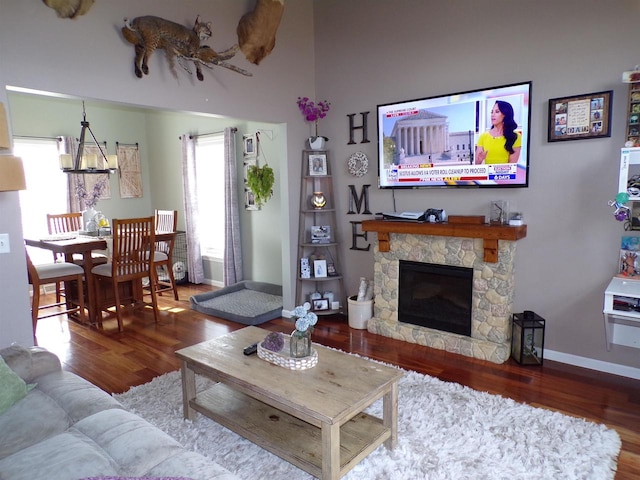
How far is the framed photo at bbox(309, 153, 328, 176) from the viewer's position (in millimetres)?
4352

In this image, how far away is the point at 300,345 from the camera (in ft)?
7.30

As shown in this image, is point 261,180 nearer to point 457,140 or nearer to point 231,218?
point 231,218

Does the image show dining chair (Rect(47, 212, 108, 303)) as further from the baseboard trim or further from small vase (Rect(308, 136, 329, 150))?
the baseboard trim

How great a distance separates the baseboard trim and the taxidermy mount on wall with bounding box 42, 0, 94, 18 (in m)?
4.10

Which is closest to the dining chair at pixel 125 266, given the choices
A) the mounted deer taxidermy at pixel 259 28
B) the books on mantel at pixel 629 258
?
the mounted deer taxidermy at pixel 259 28

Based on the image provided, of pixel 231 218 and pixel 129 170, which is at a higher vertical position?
pixel 129 170

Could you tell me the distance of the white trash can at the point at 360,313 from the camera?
410cm

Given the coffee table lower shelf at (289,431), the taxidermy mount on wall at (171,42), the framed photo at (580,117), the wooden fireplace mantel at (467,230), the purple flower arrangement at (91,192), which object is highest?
the taxidermy mount on wall at (171,42)

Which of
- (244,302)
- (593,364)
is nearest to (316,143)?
(244,302)

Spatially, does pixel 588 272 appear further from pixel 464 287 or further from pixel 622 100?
pixel 622 100

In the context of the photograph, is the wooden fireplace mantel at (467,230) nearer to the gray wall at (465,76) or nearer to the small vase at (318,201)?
the gray wall at (465,76)

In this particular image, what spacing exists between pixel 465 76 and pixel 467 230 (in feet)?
4.24

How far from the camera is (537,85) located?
3.15m

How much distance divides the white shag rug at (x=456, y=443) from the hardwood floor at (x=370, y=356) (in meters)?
0.16
